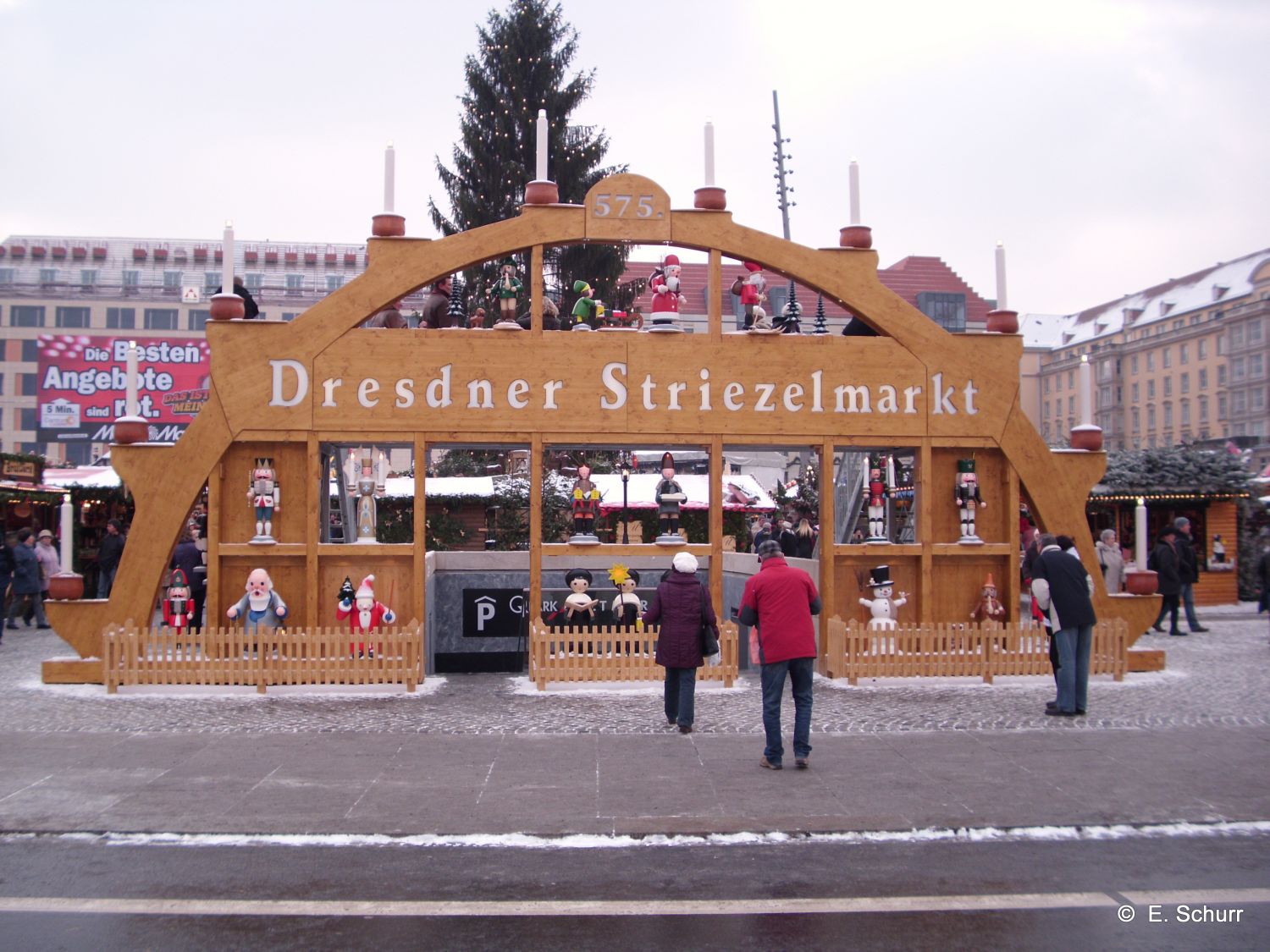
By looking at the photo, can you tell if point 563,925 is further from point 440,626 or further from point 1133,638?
point 1133,638

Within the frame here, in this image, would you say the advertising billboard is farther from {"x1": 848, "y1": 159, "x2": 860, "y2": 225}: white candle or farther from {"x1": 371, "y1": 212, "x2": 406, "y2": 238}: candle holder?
{"x1": 848, "y1": 159, "x2": 860, "y2": 225}: white candle

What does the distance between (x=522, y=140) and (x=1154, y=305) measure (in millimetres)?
61609

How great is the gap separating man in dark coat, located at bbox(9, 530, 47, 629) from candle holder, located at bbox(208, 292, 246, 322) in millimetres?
7783

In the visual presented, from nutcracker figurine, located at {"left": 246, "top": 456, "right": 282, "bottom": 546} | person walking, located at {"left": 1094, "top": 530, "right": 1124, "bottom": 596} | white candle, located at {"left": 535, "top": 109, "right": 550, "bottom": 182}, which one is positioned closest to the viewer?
white candle, located at {"left": 535, "top": 109, "right": 550, "bottom": 182}

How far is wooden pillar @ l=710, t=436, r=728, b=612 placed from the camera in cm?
1241

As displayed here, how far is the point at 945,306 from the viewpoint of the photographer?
6875cm

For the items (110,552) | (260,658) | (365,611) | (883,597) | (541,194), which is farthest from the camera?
(110,552)

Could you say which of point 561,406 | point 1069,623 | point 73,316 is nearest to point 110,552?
point 561,406

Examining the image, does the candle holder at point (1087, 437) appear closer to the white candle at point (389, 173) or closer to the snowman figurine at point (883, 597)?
the snowman figurine at point (883, 597)

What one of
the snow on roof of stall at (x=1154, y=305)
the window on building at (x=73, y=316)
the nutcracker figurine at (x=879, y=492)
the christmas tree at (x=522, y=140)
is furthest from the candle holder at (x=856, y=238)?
the window on building at (x=73, y=316)

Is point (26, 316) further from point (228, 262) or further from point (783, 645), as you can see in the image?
point (783, 645)

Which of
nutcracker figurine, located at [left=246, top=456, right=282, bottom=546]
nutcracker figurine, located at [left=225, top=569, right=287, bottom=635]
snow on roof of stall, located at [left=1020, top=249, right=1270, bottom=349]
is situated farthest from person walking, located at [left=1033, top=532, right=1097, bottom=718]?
snow on roof of stall, located at [left=1020, top=249, right=1270, bottom=349]

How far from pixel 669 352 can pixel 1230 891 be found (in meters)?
8.43

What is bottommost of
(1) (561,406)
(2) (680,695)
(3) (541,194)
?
(2) (680,695)
